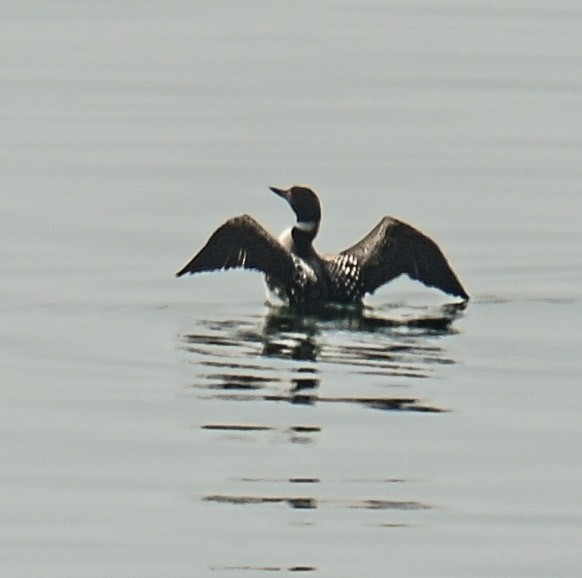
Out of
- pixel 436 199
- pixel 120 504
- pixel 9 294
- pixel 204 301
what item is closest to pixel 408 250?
pixel 204 301

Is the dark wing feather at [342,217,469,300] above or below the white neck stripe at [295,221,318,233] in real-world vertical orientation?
below

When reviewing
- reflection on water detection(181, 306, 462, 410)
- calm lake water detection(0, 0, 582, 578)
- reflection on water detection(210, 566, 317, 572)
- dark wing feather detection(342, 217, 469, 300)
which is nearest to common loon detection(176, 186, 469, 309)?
dark wing feather detection(342, 217, 469, 300)

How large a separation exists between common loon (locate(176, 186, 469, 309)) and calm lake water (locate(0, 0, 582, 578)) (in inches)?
11.3

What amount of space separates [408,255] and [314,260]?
26.1 inches

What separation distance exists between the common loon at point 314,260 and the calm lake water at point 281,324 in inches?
11.3

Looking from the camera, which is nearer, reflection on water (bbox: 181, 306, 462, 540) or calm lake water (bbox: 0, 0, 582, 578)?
calm lake water (bbox: 0, 0, 582, 578)

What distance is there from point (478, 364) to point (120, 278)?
373 cm

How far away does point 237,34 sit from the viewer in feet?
101

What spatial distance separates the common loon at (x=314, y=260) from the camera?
15914 mm

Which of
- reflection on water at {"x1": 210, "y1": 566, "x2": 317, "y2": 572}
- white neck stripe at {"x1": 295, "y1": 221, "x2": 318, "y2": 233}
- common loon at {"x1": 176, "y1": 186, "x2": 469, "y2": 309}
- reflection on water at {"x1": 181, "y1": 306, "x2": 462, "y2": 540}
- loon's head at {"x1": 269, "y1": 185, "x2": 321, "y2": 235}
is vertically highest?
loon's head at {"x1": 269, "y1": 185, "x2": 321, "y2": 235}

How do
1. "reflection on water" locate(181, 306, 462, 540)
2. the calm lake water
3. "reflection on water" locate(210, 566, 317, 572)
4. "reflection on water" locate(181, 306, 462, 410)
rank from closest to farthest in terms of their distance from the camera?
1. "reflection on water" locate(210, 566, 317, 572)
2. the calm lake water
3. "reflection on water" locate(181, 306, 462, 540)
4. "reflection on water" locate(181, 306, 462, 410)

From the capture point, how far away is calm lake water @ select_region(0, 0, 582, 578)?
36.1 ft

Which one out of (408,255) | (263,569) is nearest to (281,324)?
(408,255)

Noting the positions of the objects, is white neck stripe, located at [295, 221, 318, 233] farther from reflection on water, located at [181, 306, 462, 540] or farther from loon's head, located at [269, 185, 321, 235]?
reflection on water, located at [181, 306, 462, 540]
